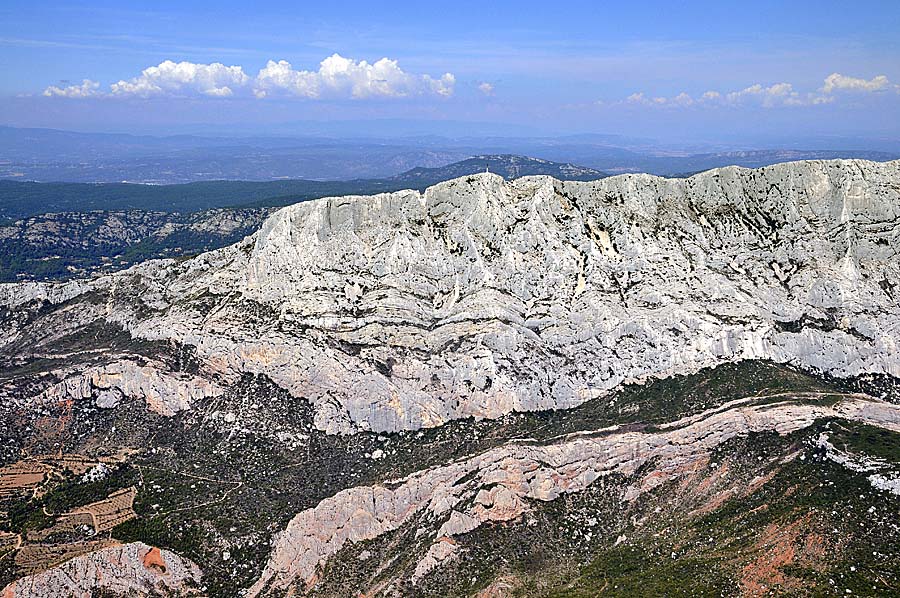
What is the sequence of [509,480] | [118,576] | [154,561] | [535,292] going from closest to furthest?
1. [118,576]
2. [154,561]
3. [509,480]
4. [535,292]

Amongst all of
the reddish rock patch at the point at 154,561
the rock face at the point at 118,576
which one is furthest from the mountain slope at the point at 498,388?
the reddish rock patch at the point at 154,561

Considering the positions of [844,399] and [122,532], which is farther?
[844,399]

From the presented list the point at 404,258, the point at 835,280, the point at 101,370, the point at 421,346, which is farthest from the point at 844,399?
the point at 101,370

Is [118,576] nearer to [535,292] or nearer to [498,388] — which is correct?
[498,388]

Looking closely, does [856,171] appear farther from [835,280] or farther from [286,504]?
[286,504]

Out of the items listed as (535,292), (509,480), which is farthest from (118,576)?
(535,292)

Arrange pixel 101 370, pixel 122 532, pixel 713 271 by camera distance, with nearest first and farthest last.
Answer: pixel 122 532 < pixel 101 370 < pixel 713 271

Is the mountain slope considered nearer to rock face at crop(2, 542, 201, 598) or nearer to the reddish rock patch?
rock face at crop(2, 542, 201, 598)
